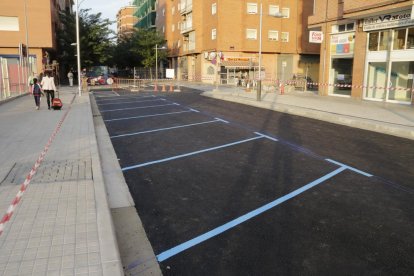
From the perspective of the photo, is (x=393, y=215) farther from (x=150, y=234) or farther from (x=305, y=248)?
(x=150, y=234)

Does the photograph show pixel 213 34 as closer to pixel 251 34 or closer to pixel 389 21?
pixel 251 34

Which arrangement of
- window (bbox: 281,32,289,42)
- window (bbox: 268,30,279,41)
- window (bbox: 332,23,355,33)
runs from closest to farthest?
window (bbox: 332,23,355,33)
window (bbox: 268,30,279,41)
window (bbox: 281,32,289,42)

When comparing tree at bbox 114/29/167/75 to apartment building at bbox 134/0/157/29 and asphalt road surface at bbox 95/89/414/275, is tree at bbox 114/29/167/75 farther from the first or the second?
asphalt road surface at bbox 95/89/414/275

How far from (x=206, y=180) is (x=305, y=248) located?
2818 millimetres

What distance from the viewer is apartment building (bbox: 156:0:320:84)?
4866 cm

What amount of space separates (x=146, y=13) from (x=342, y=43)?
7225cm

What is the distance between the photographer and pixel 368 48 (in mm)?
21891

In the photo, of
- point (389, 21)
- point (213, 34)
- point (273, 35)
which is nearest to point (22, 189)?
point (389, 21)

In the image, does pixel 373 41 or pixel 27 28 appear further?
pixel 27 28

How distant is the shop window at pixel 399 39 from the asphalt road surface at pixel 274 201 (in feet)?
33.9

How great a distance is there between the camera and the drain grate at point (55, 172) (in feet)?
20.9

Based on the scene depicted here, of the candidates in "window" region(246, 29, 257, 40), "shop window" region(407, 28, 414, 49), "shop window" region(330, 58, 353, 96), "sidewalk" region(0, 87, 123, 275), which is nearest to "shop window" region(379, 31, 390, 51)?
"shop window" region(407, 28, 414, 49)

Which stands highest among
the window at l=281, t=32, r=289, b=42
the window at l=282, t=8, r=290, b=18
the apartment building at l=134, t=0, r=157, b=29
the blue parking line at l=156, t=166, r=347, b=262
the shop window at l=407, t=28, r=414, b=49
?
the apartment building at l=134, t=0, r=157, b=29

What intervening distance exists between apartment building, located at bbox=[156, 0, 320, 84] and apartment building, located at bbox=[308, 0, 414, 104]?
19776mm
